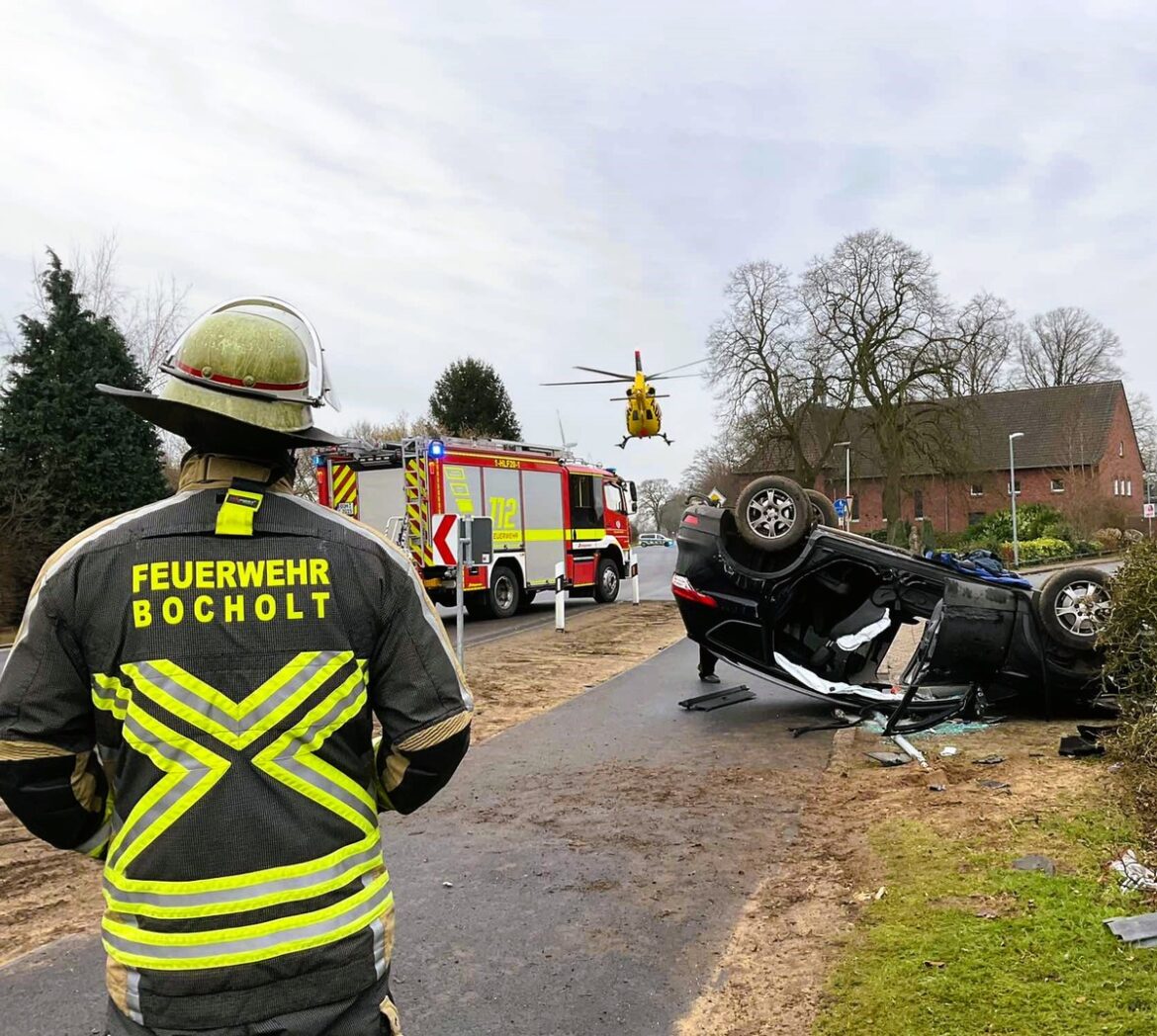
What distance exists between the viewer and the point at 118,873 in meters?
1.72

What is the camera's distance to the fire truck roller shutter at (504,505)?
59.3 ft

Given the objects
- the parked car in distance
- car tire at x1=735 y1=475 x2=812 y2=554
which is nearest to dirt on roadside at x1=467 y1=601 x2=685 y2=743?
car tire at x1=735 y1=475 x2=812 y2=554

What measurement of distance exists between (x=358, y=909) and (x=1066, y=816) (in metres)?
4.41

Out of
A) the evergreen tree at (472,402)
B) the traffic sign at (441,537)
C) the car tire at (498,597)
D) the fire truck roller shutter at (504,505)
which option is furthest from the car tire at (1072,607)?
the evergreen tree at (472,402)

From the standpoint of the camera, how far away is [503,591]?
18.7m

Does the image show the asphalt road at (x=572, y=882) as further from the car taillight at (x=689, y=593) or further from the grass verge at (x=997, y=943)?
the car taillight at (x=689, y=593)

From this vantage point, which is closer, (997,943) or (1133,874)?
(997,943)

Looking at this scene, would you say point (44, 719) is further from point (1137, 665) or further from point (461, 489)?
point (461, 489)

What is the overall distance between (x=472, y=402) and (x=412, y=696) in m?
52.2

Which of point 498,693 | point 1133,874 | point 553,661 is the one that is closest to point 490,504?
point 553,661

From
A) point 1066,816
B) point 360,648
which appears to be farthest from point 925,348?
point 360,648

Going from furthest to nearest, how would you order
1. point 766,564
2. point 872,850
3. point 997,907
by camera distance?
1. point 766,564
2. point 872,850
3. point 997,907

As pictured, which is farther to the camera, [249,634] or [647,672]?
[647,672]

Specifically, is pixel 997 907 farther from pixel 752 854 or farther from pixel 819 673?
pixel 819 673
